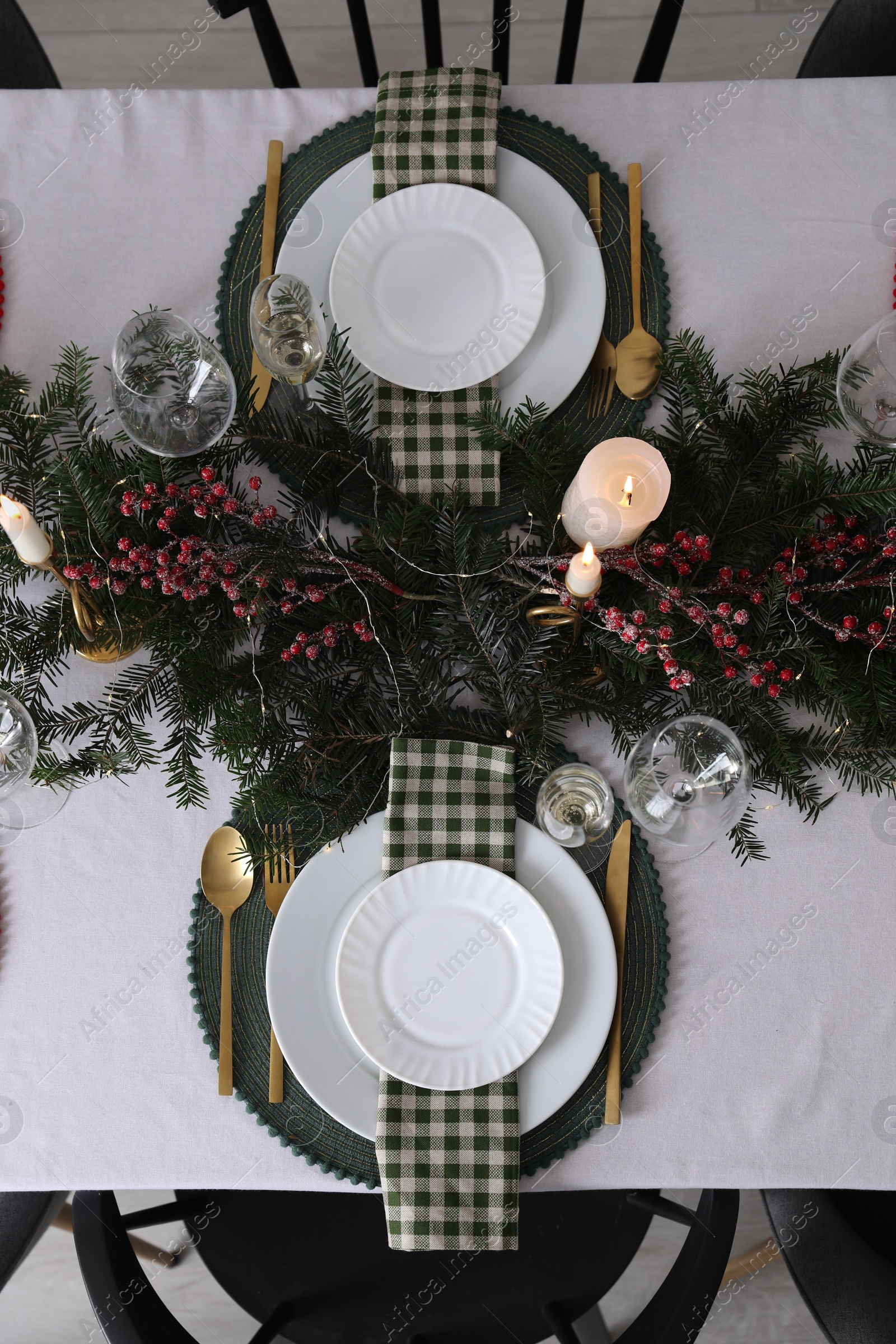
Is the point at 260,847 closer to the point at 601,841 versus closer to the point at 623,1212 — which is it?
the point at 601,841

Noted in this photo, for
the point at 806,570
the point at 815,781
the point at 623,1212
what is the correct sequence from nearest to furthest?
the point at 806,570 → the point at 815,781 → the point at 623,1212

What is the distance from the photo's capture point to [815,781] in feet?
3.05

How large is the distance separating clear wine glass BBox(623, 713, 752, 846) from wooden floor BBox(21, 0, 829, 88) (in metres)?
1.73

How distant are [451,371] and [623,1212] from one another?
3.56ft

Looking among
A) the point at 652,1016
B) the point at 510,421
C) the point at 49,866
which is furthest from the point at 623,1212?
the point at 510,421

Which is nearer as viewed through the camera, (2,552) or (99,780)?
(2,552)

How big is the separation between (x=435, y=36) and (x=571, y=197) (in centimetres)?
48

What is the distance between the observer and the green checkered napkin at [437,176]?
90cm

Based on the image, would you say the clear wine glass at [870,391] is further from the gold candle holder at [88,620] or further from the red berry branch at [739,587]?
the gold candle holder at [88,620]

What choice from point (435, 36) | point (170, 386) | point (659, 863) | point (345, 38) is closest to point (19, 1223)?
point (659, 863)

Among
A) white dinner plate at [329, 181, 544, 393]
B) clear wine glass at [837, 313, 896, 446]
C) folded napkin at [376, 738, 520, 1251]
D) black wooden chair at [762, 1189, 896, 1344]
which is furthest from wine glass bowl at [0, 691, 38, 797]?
black wooden chair at [762, 1189, 896, 1344]

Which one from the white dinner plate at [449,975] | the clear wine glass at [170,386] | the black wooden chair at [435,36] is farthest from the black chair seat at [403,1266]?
the black wooden chair at [435,36]

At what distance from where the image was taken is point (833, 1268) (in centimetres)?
102

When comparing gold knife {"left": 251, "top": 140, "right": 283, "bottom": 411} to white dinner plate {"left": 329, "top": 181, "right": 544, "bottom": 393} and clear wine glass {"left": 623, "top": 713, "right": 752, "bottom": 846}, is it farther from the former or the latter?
clear wine glass {"left": 623, "top": 713, "right": 752, "bottom": 846}
